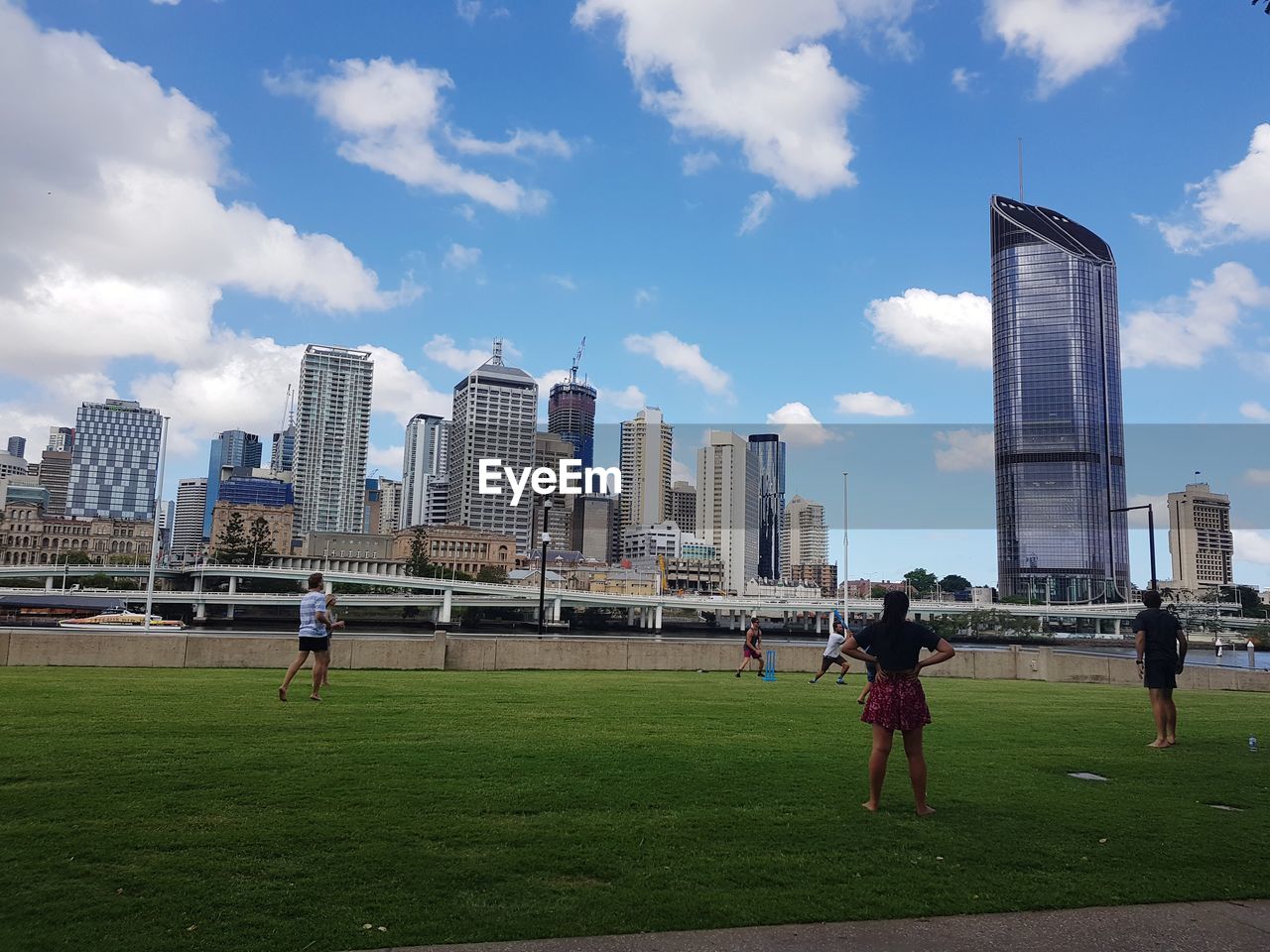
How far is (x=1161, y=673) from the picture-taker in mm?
11773

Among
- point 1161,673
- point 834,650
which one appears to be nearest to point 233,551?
point 834,650

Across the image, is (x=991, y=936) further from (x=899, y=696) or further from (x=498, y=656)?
(x=498, y=656)

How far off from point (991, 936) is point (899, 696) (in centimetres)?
272

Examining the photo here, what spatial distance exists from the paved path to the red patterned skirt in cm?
223

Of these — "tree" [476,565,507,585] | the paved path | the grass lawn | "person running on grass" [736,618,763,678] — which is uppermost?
"tree" [476,565,507,585]

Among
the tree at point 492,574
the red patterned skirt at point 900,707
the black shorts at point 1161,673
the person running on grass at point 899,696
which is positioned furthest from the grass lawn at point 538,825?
the tree at point 492,574

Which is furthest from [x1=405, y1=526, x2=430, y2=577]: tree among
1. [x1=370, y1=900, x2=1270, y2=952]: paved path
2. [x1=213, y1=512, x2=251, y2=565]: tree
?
[x1=370, y1=900, x2=1270, y2=952]: paved path

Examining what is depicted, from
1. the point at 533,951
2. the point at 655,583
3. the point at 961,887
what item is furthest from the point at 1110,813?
the point at 655,583

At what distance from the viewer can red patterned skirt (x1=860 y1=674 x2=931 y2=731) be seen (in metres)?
7.73

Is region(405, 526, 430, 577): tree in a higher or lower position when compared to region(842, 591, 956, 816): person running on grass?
higher

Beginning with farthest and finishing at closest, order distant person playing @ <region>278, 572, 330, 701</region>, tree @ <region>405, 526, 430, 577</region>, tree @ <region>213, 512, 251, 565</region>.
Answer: tree @ <region>405, 526, 430, 577</region> → tree @ <region>213, 512, 251, 565</region> → distant person playing @ <region>278, 572, 330, 701</region>

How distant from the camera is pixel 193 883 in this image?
542 cm

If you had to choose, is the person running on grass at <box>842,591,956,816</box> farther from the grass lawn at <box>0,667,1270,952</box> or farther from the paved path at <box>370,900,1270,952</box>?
the paved path at <box>370,900,1270,952</box>

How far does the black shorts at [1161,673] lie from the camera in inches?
462
